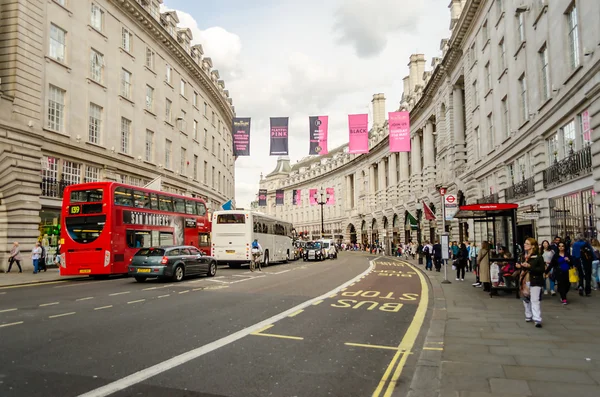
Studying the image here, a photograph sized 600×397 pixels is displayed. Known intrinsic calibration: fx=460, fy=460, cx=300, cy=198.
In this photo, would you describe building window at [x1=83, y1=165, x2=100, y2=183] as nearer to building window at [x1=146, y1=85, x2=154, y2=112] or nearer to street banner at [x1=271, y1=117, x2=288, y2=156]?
building window at [x1=146, y1=85, x2=154, y2=112]

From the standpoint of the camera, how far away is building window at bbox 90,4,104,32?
29.0 metres

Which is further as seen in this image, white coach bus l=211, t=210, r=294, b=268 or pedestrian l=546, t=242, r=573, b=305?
white coach bus l=211, t=210, r=294, b=268

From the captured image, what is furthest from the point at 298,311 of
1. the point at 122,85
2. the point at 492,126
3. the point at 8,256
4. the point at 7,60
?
the point at 122,85

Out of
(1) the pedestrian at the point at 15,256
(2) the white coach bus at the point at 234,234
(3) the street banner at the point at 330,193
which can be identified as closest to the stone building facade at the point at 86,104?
(1) the pedestrian at the point at 15,256

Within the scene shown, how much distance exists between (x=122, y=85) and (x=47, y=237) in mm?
12507

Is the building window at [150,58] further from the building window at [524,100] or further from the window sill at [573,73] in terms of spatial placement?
the window sill at [573,73]

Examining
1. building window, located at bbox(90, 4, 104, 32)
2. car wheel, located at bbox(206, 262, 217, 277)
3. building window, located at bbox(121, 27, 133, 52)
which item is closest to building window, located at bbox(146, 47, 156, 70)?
building window, located at bbox(121, 27, 133, 52)

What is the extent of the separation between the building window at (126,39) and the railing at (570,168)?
27770 millimetres

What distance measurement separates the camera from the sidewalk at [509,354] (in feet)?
16.1

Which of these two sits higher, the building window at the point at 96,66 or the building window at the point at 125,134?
the building window at the point at 96,66

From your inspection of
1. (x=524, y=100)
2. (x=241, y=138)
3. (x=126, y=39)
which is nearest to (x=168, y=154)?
(x=241, y=138)

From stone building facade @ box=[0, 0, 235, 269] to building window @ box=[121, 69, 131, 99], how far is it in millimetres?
71

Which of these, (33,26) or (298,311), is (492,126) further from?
(33,26)

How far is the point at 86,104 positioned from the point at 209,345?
81.9ft
